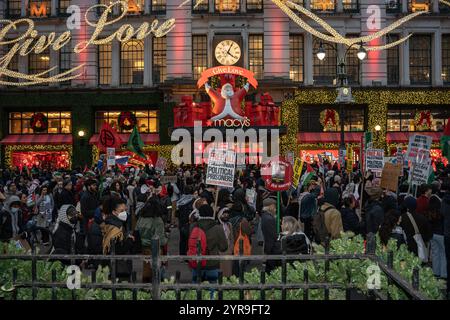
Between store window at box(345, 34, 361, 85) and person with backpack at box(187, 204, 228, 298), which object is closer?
person with backpack at box(187, 204, 228, 298)

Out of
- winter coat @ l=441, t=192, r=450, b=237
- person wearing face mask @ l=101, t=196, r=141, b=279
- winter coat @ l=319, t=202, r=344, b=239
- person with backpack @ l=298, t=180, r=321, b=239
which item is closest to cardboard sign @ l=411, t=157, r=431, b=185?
person with backpack @ l=298, t=180, r=321, b=239

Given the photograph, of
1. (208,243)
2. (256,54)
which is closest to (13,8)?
(256,54)

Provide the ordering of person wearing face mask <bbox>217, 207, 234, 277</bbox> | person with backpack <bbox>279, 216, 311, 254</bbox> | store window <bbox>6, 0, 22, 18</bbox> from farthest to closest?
store window <bbox>6, 0, 22, 18</bbox> < person wearing face mask <bbox>217, 207, 234, 277</bbox> < person with backpack <bbox>279, 216, 311, 254</bbox>

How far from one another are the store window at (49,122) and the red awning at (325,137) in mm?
15542

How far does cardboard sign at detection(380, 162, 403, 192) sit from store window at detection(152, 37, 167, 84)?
25.2 meters

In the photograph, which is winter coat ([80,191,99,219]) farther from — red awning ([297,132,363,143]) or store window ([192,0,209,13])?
store window ([192,0,209,13])

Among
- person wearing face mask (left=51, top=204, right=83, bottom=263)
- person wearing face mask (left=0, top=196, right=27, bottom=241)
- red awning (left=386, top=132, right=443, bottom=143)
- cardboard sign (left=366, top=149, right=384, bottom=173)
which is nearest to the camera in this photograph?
person wearing face mask (left=51, top=204, right=83, bottom=263)

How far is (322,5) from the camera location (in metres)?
37.8

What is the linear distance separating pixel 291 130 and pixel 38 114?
669 inches

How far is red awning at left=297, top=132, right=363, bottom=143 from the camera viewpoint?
36562 millimetres

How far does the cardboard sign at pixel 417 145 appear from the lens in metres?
14.9

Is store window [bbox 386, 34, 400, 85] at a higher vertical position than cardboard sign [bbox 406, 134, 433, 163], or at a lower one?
higher

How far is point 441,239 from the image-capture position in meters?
11.2

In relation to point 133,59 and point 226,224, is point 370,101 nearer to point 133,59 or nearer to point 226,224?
point 133,59
